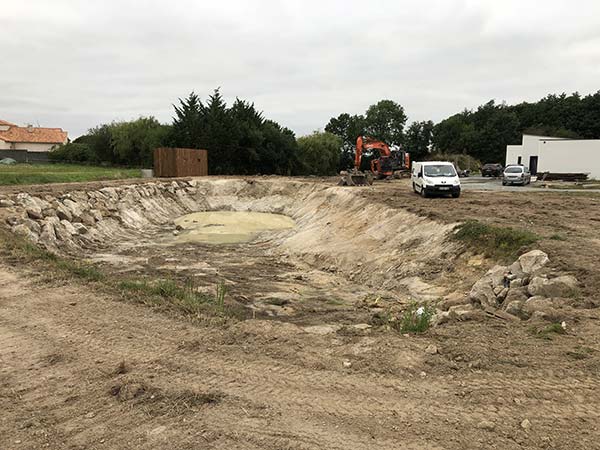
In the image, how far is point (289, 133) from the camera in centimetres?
5153

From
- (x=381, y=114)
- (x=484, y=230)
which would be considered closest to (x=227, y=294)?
(x=484, y=230)

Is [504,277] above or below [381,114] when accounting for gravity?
below

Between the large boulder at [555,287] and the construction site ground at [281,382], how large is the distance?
0.72ft

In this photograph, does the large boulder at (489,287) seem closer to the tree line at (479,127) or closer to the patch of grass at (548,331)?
the patch of grass at (548,331)

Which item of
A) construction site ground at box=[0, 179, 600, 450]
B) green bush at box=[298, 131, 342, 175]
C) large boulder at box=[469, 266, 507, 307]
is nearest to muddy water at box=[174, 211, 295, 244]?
large boulder at box=[469, 266, 507, 307]

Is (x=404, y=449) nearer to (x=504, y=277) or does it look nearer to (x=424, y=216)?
(x=504, y=277)

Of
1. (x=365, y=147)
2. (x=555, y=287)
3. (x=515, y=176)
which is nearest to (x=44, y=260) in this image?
(x=555, y=287)

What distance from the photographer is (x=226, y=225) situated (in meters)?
26.8

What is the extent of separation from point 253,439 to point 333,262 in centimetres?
1237

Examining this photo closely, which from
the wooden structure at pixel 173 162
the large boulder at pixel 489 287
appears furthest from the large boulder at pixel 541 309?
the wooden structure at pixel 173 162

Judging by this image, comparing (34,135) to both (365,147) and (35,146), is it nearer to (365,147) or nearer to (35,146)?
(35,146)

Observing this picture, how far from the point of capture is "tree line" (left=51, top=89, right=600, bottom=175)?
44812 mm

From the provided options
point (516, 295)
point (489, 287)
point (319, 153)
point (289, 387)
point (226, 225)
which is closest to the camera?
point (289, 387)

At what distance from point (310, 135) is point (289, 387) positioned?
56330mm
